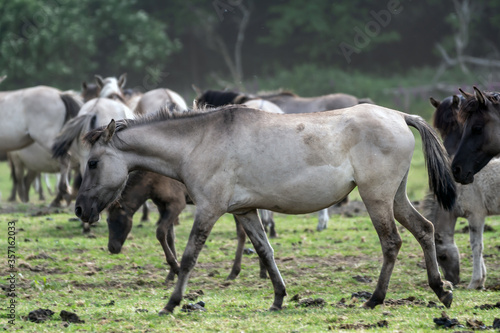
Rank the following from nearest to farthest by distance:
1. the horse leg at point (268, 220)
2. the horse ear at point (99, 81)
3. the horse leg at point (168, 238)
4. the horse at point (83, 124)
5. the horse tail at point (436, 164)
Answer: the horse tail at point (436, 164) → the horse leg at point (168, 238) → the horse at point (83, 124) → the horse leg at point (268, 220) → the horse ear at point (99, 81)

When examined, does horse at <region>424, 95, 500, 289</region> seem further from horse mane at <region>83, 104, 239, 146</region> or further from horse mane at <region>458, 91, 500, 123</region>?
horse mane at <region>83, 104, 239, 146</region>

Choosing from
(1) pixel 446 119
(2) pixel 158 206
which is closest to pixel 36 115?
(2) pixel 158 206

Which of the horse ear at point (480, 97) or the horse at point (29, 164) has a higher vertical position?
the horse ear at point (480, 97)


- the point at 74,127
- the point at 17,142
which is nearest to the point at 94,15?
the point at 17,142

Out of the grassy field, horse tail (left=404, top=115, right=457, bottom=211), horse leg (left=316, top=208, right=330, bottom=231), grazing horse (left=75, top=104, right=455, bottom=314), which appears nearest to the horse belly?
grazing horse (left=75, top=104, right=455, bottom=314)

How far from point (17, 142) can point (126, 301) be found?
21.0ft

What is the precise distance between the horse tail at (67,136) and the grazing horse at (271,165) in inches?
134

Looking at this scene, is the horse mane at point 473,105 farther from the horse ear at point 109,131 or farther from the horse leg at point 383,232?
the horse ear at point 109,131

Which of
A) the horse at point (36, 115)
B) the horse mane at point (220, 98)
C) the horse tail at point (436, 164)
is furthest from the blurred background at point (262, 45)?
the horse tail at point (436, 164)

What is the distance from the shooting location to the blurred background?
2778 centimetres

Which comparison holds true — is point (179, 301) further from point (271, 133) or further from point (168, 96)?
point (168, 96)

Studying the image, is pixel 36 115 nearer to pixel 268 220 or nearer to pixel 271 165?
pixel 268 220

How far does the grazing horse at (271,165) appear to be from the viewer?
6.11 m

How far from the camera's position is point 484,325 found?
16.9 feet
